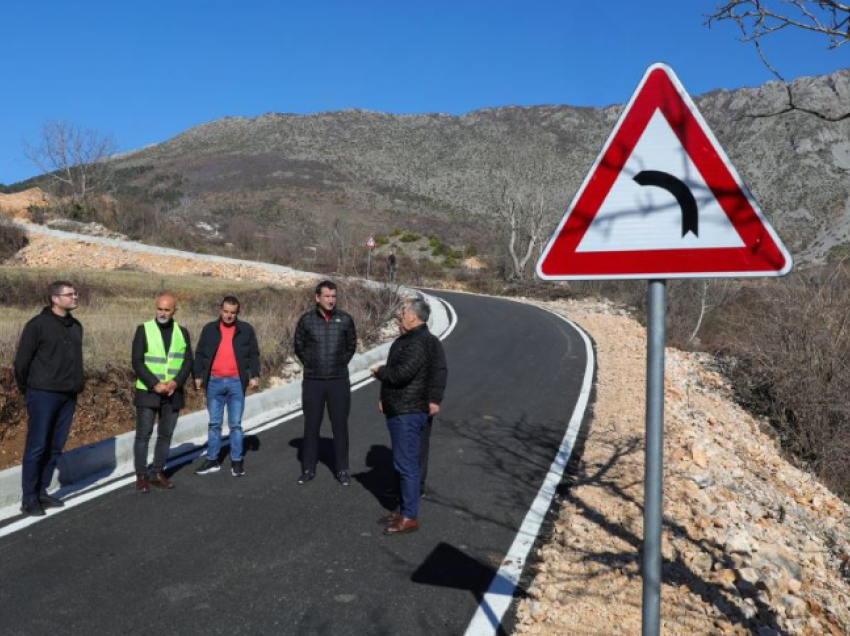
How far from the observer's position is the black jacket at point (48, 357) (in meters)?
5.99

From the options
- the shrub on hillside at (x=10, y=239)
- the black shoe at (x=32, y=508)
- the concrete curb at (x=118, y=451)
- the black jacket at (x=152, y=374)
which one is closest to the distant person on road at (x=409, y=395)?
the black jacket at (x=152, y=374)

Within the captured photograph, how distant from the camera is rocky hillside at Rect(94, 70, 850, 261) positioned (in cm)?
6700

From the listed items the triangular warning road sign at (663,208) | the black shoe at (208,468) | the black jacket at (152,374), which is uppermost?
the triangular warning road sign at (663,208)

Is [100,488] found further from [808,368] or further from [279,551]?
[808,368]

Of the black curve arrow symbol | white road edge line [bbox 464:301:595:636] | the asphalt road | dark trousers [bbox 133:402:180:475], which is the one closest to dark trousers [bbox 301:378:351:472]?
the asphalt road

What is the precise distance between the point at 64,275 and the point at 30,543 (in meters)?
20.5

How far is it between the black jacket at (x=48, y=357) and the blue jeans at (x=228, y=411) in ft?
4.68

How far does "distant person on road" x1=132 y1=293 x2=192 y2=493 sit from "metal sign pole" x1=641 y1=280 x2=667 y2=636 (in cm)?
536

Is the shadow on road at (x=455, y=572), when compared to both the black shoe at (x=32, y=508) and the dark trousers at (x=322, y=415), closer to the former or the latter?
the dark trousers at (x=322, y=415)

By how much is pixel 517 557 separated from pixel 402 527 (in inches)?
37.4

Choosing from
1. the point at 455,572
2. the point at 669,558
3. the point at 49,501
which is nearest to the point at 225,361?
the point at 49,501

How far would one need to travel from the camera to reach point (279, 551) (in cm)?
527

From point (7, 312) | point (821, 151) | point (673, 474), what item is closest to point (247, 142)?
point (821, 151)

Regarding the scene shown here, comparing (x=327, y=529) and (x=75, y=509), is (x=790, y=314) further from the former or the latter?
(x=75, y=509)
